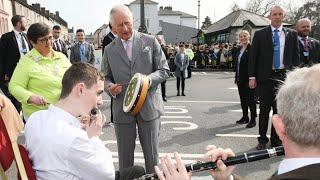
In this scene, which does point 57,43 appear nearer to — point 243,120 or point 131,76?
point 243,120

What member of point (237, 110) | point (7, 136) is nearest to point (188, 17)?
point (237, 110)

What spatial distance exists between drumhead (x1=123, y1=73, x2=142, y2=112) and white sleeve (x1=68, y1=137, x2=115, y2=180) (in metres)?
1.07

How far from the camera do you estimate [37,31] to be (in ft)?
11.8

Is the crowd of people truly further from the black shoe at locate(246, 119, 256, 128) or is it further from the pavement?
the pavement

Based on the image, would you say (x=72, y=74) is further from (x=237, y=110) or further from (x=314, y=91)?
(x=237, y=110)

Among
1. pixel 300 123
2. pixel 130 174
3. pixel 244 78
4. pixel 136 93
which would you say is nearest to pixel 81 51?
pixel 244 78

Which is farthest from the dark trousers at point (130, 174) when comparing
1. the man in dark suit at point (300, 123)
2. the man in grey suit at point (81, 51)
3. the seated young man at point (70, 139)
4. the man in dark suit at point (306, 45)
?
the man in grey suit at point (81, 51)

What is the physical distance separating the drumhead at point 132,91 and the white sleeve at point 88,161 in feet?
3.50

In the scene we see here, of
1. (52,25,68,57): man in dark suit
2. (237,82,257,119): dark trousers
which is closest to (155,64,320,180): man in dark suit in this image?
(237,82,257,119): dark trousers

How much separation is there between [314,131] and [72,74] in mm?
1562

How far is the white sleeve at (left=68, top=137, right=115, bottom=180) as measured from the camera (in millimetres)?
2062

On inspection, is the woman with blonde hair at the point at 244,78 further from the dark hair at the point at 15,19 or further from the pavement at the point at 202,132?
the dark hair at the point at 15,19

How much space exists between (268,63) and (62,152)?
4.05 meters

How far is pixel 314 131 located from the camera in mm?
1408
